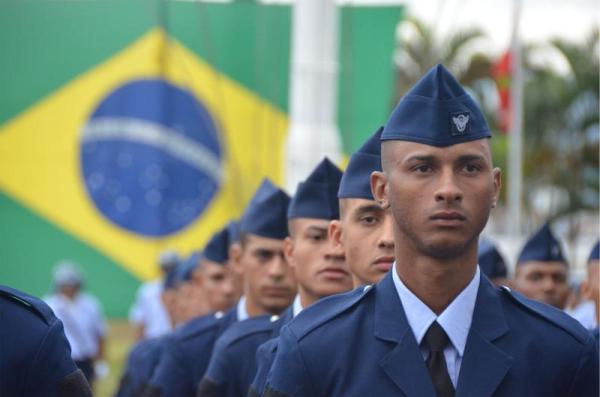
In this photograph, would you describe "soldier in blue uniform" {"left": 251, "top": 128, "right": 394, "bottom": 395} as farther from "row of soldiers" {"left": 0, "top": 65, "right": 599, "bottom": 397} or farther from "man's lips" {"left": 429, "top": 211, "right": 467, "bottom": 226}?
"man's lips" {"left": 429, "top": 211, "right": 467, "bottom": 226}

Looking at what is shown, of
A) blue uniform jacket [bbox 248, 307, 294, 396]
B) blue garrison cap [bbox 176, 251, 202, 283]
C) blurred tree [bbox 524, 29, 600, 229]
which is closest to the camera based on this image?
blue uniform jacket [bbox 248, 307, 294, 396]

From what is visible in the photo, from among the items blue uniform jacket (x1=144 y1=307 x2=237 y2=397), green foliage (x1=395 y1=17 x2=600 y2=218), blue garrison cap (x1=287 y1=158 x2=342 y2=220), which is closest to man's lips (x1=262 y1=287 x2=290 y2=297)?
blue uniform jacket (x1=144 y1=307 x2=237 y2=397)

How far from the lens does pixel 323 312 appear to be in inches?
187

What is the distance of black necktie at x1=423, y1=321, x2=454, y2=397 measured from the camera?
4445 mm

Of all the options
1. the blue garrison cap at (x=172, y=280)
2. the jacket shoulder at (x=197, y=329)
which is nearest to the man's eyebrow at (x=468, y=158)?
the jacket shoulder at (x=197, y=329)

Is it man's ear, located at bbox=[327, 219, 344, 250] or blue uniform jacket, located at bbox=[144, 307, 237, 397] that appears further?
blue uniform jacket, located at bbox=[144, 307, 237, 397]

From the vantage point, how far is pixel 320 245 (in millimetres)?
7941

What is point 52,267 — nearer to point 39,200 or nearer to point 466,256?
point 39,200

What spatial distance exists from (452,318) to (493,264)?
6.32 m

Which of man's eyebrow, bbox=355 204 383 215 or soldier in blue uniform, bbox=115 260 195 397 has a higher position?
man's eyebrow, bbox=355 204 383 215

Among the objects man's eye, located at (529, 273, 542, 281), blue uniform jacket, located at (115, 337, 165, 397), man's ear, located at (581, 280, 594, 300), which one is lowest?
blue uniform jacket, located at (115, 337, 165, 397)

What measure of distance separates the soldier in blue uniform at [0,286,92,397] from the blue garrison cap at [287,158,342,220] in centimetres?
336

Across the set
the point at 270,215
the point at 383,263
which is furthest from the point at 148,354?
the point at 383,263

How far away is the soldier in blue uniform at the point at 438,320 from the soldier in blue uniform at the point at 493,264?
604 centimetres
